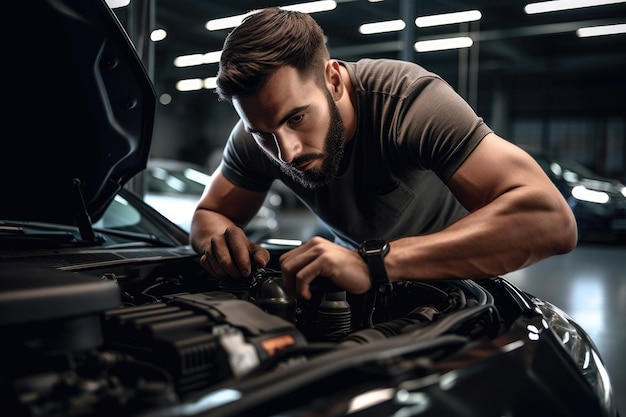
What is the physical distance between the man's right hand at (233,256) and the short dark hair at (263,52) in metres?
0.32

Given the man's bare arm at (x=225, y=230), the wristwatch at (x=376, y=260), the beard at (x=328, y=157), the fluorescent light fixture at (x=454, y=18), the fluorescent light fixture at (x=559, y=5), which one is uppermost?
the fluorescent light fixture at (x=559, y=5)

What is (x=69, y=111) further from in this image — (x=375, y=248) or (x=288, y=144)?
(x=375, y=248)

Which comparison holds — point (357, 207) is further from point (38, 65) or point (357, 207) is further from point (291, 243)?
point (38, 65)

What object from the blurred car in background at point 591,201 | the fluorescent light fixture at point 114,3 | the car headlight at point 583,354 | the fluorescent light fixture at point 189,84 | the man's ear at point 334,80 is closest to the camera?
the car headlight at point 583,354

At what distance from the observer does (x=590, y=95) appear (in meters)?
11.8

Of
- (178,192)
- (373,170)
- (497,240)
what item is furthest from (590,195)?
(497,240)

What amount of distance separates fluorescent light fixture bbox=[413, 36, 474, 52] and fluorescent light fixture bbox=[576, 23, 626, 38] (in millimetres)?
1719

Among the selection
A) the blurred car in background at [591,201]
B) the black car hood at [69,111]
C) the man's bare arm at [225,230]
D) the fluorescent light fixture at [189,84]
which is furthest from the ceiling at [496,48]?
the black car hood at [69,111]

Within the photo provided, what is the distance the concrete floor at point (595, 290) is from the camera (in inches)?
123

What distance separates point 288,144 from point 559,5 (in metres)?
7.86

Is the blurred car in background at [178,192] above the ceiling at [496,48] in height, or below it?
below

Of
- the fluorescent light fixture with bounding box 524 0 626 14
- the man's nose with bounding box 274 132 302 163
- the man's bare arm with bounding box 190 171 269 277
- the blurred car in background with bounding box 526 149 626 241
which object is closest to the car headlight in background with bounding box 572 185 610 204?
the blurred car in background with bounding box 526 149 626 241

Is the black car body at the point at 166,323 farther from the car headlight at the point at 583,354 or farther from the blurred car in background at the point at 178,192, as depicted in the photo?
the blurred car in background at the point at 178,192

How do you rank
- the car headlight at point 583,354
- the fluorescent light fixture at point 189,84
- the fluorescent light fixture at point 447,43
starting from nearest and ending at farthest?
the car headlight at point 583,354
the fluorescent light fixture at point 447,43
the fluorescent light fixture at point 189,84
